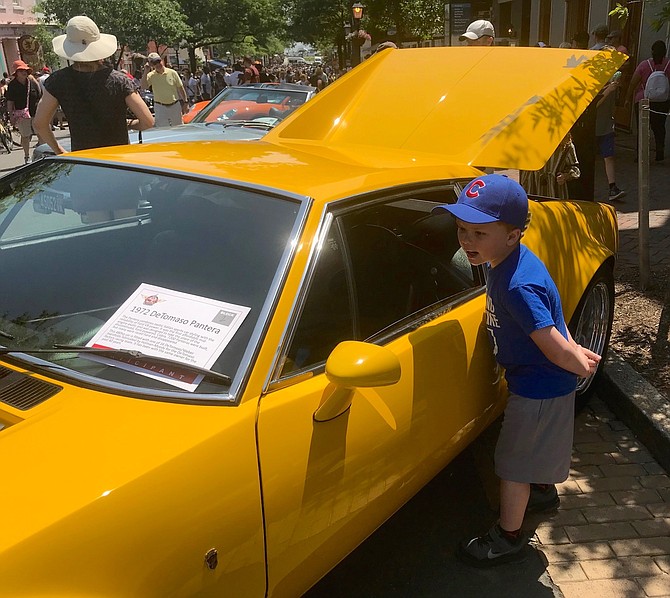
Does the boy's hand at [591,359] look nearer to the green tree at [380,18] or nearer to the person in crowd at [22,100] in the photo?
the person in crowd at [22,100]

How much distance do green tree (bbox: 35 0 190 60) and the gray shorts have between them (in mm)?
38934

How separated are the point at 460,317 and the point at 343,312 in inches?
21.1

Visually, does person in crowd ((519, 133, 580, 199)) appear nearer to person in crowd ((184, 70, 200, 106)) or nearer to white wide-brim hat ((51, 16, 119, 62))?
white wide-brim hat ((51, 16, 119, 62))

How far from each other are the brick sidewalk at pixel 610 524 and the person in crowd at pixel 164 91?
28.1ft

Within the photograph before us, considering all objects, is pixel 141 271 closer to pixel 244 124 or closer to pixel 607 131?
pixel 244 124

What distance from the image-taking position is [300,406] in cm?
178

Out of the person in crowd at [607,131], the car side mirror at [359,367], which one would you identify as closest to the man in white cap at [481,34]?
the person in crowd at [607,131]

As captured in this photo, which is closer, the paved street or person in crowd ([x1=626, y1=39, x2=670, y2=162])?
the paved street

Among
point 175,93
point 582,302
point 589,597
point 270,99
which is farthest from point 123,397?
point 175,93

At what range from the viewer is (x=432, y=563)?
2543 mm

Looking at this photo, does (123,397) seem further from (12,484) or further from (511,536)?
(511,536)

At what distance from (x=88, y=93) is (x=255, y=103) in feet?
11.3

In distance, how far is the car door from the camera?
1737 millimetres

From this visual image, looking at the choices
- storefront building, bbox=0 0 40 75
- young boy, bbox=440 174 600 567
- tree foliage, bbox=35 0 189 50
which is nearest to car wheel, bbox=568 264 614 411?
young boy, bbox=440 174 600 567
